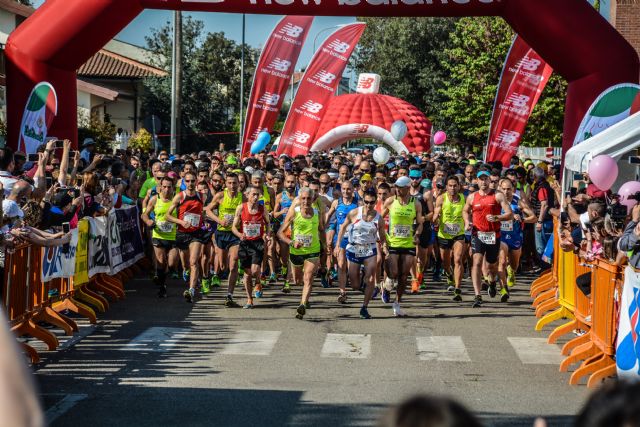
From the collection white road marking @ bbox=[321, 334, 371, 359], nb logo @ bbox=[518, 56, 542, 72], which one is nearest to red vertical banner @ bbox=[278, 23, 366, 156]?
nb logo @ bbox=[518, 56, 542, 72]

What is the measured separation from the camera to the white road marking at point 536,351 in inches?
430

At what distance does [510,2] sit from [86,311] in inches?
336

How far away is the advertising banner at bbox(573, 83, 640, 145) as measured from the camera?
54.5ft

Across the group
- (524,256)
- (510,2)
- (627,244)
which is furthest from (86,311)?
(524,256)

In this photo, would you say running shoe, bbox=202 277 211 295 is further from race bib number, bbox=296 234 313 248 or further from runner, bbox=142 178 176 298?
race bib number, bbox=296 234 313 248

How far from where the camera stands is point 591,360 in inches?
390

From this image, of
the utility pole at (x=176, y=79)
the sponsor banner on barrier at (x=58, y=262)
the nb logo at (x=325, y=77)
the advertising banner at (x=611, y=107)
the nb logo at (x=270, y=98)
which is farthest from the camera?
the nb logo at (x=325, y=77)

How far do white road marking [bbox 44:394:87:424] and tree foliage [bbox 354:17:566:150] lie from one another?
1319 inches

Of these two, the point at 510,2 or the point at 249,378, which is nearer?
the point at 249,378

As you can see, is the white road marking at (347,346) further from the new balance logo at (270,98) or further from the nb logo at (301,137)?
the nb logo at (301,137)

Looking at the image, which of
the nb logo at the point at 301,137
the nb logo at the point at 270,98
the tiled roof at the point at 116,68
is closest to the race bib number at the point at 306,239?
the nb logo at the point at 270,98

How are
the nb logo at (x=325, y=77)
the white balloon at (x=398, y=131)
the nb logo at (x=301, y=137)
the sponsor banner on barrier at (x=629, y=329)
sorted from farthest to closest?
the white balloon at (x=398, y=131) < the nb logo at (x=325, y=77) < the nb logo at (x=301, y=137) < the sponsor banner on barrier at (x=629, y=329)

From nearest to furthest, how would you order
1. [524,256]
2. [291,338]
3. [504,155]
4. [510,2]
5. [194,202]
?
[291,338]
[194,202]
[510,2]
[524,256]
[504,155]

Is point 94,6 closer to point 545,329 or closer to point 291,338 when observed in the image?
point 291,338
